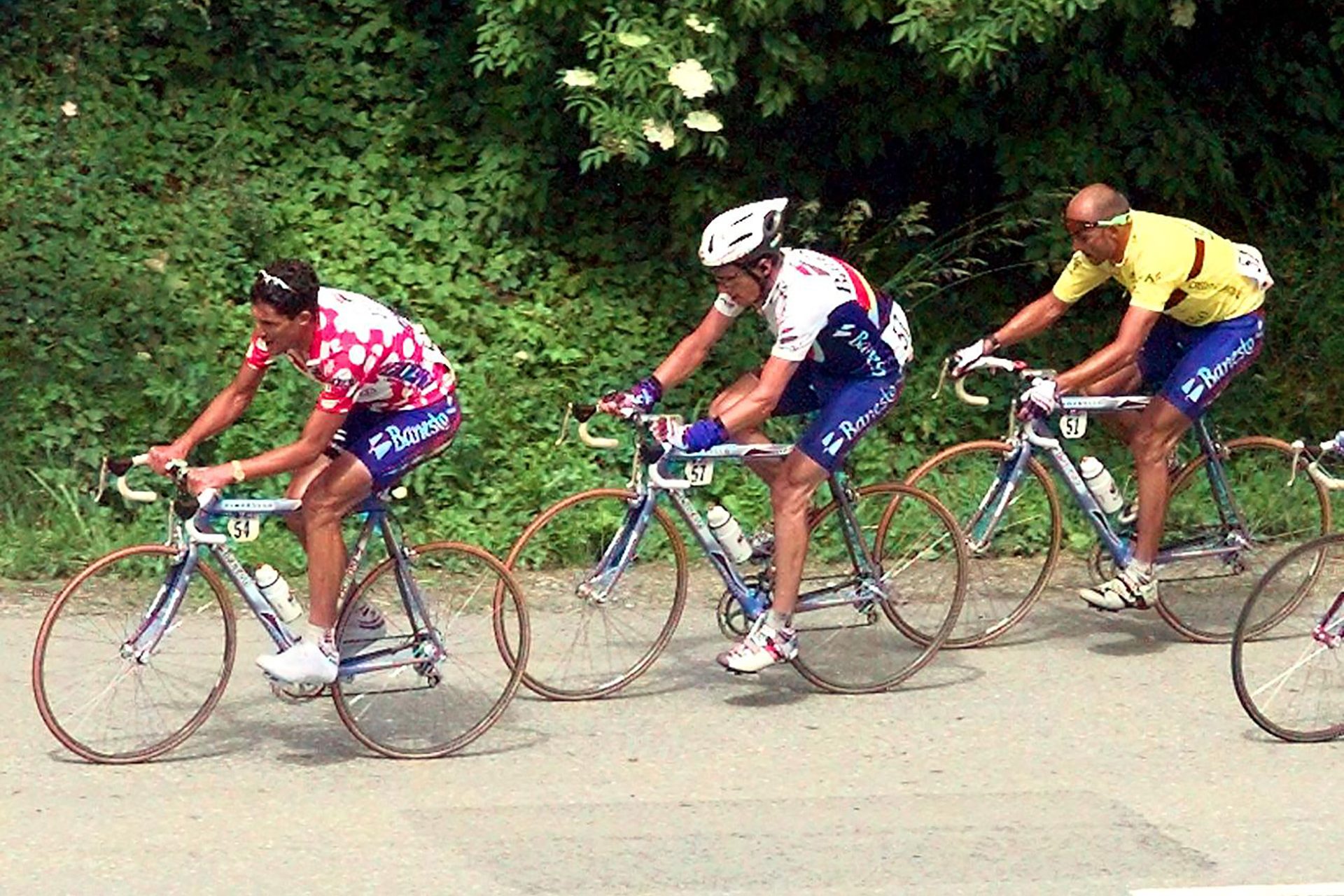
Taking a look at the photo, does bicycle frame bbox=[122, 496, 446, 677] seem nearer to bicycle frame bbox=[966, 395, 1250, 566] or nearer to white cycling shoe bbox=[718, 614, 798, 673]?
white cycling shoe bbox=[718, 614, 798, 673]

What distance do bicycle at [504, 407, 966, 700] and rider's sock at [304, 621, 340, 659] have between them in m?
0.89

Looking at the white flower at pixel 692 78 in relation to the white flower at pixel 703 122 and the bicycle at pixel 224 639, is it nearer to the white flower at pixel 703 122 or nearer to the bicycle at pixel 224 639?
the white flower at pixel 703 122

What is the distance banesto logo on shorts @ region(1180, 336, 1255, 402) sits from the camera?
8852 millimetres

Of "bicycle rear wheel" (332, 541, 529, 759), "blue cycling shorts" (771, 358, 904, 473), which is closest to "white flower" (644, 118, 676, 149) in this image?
"blue cycling shorts" (771, 358, 904, 473)

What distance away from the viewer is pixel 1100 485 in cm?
898

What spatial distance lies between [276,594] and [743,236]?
2.03 m

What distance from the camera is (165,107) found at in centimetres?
1186

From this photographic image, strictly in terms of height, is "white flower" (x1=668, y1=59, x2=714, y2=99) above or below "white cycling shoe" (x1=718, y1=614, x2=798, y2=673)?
above

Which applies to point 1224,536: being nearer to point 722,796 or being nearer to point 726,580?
point 726,580

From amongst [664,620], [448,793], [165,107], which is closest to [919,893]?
[448,793]

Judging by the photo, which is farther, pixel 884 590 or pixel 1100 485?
pixel 1100 485

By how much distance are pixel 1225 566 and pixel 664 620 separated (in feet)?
8.33

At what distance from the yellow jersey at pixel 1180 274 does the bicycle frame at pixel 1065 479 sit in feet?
1.44

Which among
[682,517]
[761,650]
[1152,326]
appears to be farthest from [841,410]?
[1152,326]
